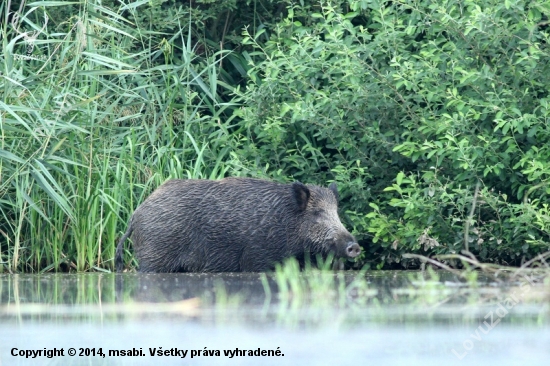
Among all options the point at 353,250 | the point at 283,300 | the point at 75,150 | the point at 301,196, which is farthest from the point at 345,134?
the point at 283,300

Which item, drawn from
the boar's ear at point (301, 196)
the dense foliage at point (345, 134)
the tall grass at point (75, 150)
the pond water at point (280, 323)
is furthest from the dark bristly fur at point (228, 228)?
the pond water at point (280, 323)

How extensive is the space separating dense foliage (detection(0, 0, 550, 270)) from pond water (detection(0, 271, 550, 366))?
152cm

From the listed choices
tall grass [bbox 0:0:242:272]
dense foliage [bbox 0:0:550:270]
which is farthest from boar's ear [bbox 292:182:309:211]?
tall grass [bbox 0:0:242:272]

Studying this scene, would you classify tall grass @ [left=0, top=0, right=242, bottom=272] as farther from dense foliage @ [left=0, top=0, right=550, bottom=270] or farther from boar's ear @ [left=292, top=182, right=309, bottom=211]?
boar's ear @ [left=292, top=182, right=309, bottom=211]

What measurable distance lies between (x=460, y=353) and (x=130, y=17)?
6.93 m

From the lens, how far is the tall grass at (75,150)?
27.3ft

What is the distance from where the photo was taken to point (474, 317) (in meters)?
4.95

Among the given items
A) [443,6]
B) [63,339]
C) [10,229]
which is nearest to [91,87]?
[10,229]

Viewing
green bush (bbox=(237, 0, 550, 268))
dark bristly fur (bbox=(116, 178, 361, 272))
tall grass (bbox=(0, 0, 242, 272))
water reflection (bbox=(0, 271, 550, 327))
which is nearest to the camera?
water reflection (bbox=(0, 271, 550, 327))

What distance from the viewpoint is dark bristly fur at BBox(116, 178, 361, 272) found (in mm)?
8211

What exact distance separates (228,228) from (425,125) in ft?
5.46

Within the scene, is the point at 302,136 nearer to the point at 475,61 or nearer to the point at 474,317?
the point at 475,61

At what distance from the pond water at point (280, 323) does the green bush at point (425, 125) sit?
1451 millimetres

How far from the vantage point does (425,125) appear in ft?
27.3
